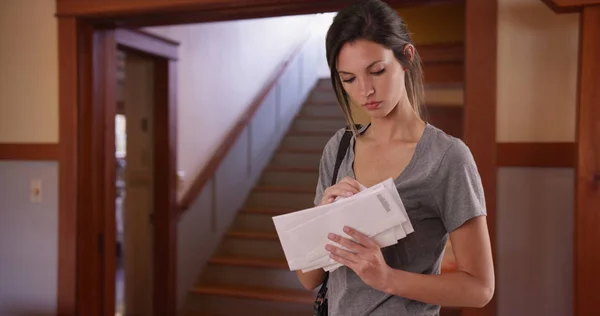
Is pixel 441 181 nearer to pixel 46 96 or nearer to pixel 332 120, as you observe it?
pixel 46 96

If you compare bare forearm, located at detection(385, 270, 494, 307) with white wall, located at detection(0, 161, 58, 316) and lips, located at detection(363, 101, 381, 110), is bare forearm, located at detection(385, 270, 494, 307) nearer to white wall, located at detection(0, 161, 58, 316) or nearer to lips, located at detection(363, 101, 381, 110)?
lips, located at detection(363, 101, 381, 110)

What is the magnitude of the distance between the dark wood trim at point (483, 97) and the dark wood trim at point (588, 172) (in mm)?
293

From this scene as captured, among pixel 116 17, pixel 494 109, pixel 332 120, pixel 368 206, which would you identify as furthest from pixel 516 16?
pixel 332 120

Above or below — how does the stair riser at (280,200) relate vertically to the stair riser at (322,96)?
below

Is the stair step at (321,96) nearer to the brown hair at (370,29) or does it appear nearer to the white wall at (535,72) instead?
the white wall at (535,72)

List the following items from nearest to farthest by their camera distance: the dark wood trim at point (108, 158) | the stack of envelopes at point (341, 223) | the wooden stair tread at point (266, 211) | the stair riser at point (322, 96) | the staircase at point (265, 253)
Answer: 1. the stack of envelopes at point (341, 223)
2. the dark wood trim at point (108, 158)
3. the staircase at point (265, 253)
4. the wooden stair tread at point (266, 211)
5. the stair riser at point (322, 96)

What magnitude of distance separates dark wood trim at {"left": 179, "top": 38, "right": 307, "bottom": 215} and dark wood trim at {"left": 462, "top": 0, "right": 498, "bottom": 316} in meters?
2.35

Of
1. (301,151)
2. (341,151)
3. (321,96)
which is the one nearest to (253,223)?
(301,151)

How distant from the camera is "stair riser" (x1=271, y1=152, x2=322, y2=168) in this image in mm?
4996

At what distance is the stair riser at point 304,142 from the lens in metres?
5.25

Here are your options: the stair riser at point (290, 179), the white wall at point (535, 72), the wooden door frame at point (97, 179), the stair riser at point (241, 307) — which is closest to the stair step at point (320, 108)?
the stair riser at point (290, 179)

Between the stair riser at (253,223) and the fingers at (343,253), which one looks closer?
the fingers at (343,253)

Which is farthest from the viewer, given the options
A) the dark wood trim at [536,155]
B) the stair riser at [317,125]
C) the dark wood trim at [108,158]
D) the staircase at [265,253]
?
the stair riser at [317,125]

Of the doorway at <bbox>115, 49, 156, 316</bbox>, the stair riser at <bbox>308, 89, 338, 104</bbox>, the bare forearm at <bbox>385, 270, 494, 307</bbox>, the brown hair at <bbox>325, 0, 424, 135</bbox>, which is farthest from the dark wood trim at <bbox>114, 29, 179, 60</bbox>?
the stair riser at <bbox>308, 89, 338, 104</bbox>
